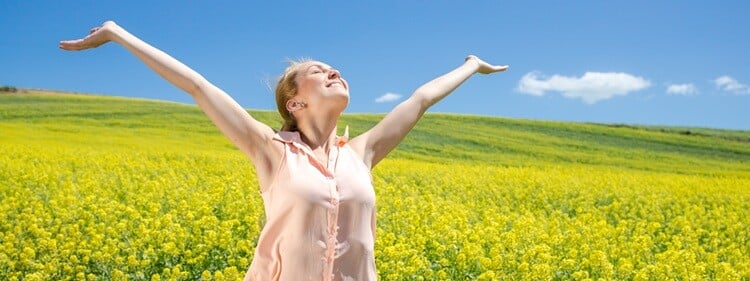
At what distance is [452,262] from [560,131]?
3819 centimetres

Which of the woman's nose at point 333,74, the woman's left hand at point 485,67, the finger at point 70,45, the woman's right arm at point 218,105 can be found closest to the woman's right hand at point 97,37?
the finger at point 70,45

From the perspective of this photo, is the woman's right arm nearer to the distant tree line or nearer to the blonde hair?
the blonde hair

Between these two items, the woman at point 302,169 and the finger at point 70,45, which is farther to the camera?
the finger at point 70,45

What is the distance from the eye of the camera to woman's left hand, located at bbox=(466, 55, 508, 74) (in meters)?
4.19

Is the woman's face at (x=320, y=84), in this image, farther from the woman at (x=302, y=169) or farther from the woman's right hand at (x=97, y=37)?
the woman's right hand at (x=97, y=37)

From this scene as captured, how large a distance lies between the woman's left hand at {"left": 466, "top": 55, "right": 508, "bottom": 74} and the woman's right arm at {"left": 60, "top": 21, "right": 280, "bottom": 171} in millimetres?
1253

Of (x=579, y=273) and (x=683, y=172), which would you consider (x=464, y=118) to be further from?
(x=579, y=273)

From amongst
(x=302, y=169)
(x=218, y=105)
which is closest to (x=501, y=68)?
(x=302, y=169)

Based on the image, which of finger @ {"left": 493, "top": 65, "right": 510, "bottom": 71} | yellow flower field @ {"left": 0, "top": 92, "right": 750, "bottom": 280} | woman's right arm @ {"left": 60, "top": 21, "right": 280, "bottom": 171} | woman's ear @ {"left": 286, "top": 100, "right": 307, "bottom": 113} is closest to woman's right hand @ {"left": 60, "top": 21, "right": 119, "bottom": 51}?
woman's right arm @ {"left": 60, "top": 21, "right": 280, "bottom": 171}

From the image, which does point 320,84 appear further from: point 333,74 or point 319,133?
point 319,133

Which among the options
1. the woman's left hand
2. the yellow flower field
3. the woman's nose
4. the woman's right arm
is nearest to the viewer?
the woman's right arm

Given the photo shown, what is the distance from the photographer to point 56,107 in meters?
43.7

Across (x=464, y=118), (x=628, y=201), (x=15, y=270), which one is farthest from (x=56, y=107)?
(x=15, y=270)

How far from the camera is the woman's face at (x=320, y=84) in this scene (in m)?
3.37
